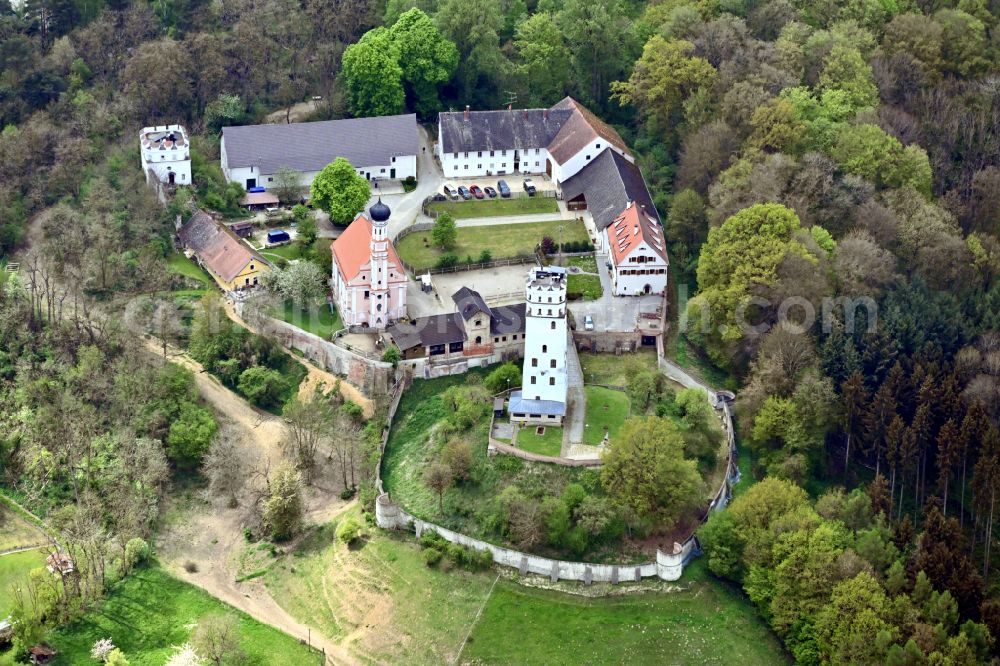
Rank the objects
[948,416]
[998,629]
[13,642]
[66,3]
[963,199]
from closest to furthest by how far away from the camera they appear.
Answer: [998,629] < [13,642] < [948,416] < [963,199] < [66,3]


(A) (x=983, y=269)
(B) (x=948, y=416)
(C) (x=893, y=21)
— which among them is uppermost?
(C) (x=893, y=21)

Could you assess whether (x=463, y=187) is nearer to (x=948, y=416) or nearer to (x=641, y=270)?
(x=641, y=270)

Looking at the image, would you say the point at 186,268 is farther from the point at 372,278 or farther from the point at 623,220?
the point at 623,220

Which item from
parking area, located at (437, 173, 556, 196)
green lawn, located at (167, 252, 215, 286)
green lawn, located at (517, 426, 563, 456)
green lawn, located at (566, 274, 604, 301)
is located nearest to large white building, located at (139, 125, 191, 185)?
green lawn, located at (167, 252, 215, 286)

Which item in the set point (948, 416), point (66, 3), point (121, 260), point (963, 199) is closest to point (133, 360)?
point (121, 260)

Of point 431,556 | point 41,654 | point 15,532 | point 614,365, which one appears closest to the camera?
point 41,654

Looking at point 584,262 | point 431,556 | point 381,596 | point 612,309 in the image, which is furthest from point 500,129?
point 381,596
